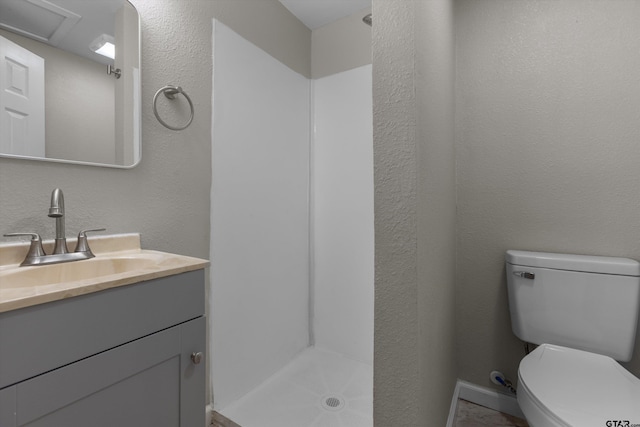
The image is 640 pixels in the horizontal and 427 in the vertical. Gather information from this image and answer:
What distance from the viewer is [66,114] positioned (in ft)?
3.45

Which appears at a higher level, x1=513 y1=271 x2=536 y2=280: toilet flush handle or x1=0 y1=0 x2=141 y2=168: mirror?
x1=0 y1=0 x2=141 y2=168: mirror

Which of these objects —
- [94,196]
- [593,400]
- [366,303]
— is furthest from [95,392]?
[366,303]

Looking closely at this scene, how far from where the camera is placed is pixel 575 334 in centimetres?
128

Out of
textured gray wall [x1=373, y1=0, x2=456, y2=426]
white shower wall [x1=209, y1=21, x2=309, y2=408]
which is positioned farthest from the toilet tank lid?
white shower wall [x1=209, y1=21, x2=309, y2=408]

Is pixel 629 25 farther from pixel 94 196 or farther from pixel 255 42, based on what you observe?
pixel 94 196

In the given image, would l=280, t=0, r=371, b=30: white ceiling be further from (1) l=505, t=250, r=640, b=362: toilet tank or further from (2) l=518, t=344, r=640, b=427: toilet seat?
(2) l=518, t=344, r=640, b=427: toilet seat

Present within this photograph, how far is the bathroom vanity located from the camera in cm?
61

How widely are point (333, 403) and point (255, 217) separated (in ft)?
3.58

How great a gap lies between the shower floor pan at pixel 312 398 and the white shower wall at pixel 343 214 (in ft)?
0.69

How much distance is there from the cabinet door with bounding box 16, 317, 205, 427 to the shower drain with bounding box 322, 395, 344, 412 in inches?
31.6

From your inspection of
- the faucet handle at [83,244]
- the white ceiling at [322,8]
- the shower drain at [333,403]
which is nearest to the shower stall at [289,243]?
the shower drain at [333,403]

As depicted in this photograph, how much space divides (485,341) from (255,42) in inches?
80.9

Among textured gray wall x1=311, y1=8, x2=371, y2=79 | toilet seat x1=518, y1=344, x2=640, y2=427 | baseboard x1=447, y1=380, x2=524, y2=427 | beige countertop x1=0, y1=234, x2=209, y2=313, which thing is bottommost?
baseboard x1=447, y1=380, x2=524, y2=427

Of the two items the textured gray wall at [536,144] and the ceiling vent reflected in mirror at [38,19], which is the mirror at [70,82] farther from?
the textured gray wall at [536,144]
